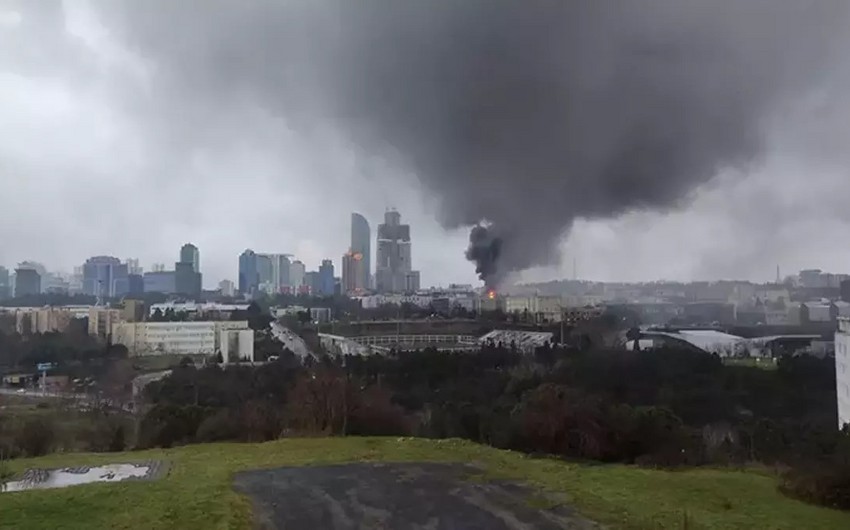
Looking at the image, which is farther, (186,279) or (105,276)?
(186,279)

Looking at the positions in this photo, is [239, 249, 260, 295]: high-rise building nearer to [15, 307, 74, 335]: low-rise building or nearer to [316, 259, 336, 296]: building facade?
[316, 259, 336, 296]: building facade

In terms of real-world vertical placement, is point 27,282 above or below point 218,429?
above

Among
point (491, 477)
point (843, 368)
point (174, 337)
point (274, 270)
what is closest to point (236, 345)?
point (174, 337)

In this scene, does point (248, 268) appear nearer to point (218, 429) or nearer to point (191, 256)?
point (191, 256)

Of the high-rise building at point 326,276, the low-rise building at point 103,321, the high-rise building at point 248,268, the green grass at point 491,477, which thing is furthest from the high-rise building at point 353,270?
the green grass at point 491,477

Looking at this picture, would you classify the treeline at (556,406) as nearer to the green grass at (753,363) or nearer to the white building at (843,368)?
the green grass at (753,363)

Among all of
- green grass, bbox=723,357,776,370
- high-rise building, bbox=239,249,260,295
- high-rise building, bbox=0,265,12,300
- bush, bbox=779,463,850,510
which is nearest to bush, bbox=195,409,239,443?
bush, bbox=779,463,850,510
